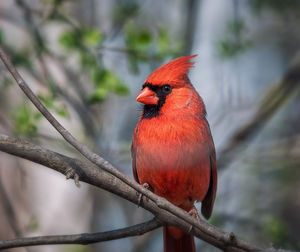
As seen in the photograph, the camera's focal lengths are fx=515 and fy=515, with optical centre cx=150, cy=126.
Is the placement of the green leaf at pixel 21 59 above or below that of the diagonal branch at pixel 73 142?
above

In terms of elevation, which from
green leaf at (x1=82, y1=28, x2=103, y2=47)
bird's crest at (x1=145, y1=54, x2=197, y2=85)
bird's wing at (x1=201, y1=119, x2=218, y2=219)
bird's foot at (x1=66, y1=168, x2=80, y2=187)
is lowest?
bird's foot at (x1=66, y1=168, x2=80, y2=187)

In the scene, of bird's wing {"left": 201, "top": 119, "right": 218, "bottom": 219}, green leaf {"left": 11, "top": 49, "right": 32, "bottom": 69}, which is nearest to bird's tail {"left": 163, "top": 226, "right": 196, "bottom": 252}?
bird's wing {"left": 201, "top": 119, "right": 218, "bottom": 219}

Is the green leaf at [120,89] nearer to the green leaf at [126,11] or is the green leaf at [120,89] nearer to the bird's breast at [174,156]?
the green leaf at [126,11]

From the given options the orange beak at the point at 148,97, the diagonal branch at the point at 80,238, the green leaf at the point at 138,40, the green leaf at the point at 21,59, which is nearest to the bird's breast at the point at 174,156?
the orange beak at the point at 148,97

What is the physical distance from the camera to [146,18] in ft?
20.7

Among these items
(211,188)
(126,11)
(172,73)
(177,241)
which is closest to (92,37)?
(126,11)

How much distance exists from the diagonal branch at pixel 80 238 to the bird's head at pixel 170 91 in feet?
2.55

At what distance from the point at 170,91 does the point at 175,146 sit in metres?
0.44

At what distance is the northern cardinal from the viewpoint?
2.61m

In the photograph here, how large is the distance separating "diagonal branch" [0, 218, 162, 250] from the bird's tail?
74 centimetres

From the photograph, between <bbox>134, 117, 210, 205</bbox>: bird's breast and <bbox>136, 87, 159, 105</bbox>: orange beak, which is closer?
<bbox>134, 117, 210, 205</bbox>: bird's breast

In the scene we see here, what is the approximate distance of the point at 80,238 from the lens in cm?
209

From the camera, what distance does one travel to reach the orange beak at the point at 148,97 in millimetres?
2842

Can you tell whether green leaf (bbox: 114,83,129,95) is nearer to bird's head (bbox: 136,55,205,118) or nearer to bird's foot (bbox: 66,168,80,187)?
bird's head (bbox: 136,55,205,118)
